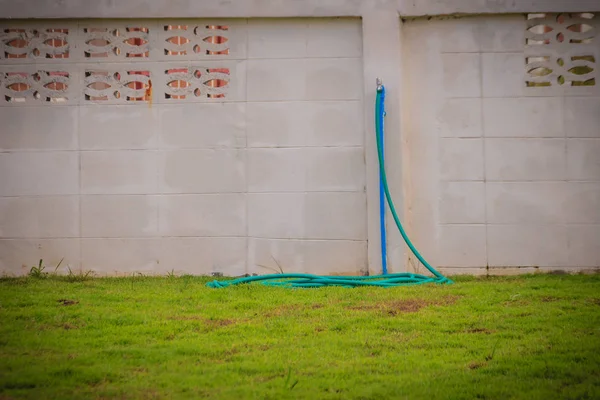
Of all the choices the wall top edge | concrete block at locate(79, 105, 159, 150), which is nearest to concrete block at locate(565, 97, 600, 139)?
the wall top edge

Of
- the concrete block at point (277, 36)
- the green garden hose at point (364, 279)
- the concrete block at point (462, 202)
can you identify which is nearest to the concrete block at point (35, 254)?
the green garden hose at point (364, 279)

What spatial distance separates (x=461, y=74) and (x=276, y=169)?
5.92 feet

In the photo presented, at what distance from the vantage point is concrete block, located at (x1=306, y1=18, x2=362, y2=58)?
22.7 feet

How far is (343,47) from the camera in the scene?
6.93 meters

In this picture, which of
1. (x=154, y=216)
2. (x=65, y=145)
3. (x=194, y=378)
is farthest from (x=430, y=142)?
(x=194, y=378)

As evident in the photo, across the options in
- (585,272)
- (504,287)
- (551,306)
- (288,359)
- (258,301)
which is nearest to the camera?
(288,359)

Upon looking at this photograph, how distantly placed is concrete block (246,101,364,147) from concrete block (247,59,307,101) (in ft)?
0.23

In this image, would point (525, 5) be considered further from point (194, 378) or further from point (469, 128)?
point (194, 378)

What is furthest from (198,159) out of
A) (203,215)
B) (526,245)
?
(526,245)

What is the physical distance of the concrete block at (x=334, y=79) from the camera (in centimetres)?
690

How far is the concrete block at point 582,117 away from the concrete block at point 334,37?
1.87 meters

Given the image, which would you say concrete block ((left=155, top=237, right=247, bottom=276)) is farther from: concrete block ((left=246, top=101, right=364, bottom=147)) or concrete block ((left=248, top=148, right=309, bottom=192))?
concrete block ((left=246, top=101, right=364, bottom=147))

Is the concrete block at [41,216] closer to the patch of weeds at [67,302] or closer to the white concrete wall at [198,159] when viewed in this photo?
the white concrete wall at [198,159]

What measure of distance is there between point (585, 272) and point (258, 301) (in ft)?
9.86
